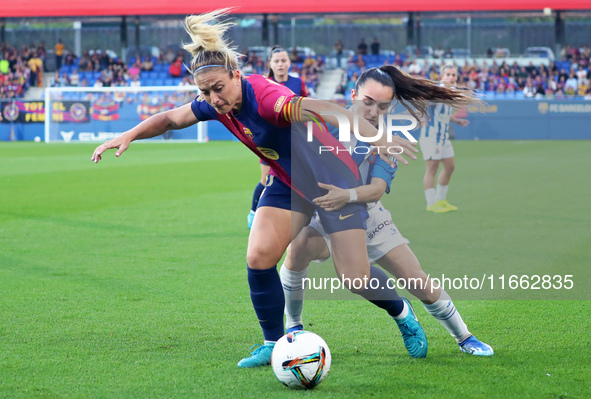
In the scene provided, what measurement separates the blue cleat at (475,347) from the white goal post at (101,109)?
21.7m

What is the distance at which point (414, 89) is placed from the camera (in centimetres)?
384

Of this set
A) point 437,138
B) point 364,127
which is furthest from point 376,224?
point 437,138

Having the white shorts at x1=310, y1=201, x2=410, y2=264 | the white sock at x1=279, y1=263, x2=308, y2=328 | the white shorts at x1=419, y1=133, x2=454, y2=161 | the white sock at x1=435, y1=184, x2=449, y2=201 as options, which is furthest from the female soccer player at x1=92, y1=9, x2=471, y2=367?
the white shorts at x1=419, y1=133, x2=454, y2=161

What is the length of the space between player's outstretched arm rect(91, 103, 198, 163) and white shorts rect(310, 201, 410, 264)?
84 centimetres

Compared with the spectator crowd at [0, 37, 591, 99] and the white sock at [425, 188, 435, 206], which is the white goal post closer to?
the spectator crowd at [0, 37, 591, 99]

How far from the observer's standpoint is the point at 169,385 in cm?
320

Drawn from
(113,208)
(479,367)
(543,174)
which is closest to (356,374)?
(479,367)

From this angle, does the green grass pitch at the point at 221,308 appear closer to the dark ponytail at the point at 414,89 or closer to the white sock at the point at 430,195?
the white sock at the point at 430,195

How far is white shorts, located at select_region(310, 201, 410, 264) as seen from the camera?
145 inches

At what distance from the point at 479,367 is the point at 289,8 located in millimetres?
30710

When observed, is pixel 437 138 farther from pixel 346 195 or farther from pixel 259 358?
pixel 259 358

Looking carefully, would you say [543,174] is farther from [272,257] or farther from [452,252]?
[272,257]

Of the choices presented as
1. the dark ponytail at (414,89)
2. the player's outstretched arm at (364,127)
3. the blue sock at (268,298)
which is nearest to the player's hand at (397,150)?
the player's outstretched arm at (364,127)

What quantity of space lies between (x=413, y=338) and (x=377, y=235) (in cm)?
54
